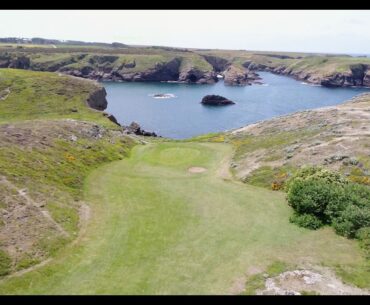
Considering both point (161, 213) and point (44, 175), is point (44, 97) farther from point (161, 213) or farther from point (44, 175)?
point (161, 213)

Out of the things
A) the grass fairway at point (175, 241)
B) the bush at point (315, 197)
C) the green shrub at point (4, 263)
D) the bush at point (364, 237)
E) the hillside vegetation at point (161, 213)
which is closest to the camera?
the grass fairway at point (175, 241)

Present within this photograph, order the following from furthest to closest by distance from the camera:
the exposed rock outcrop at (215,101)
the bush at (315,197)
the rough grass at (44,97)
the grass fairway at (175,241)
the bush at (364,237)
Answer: the exposed rock outcrop at (215,101)
the rough grass at (44,97)
the bush at (315,197)
the bush at (364,237)
the grass fairway at (175,241)

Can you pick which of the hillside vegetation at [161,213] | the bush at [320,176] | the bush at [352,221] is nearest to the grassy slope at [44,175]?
the hillside vegetation at [161,213]

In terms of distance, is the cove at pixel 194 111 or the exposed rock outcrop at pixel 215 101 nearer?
the cove at pixel 194 111

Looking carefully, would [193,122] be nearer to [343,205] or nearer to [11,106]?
[11,106]

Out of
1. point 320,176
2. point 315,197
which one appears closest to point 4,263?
point 315,197

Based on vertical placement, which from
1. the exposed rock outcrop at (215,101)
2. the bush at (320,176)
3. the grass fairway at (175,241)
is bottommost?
the exposed rock outcrop at (215,101)

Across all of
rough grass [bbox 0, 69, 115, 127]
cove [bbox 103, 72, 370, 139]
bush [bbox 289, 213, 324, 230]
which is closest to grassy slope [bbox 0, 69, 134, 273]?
bush [bbox 289, 213, 324, 230]

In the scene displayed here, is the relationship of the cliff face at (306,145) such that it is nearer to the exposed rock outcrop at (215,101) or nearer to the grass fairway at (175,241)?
the grass fairway at (175,241)
